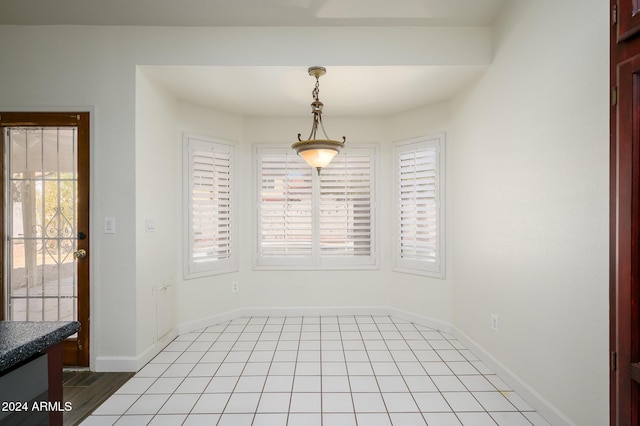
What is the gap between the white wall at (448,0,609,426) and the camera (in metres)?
1.74

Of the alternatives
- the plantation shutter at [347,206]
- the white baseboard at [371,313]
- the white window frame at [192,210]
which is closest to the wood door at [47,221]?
the white baseboard at [371,313]

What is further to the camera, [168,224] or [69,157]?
[168,224]

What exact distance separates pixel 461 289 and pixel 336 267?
4.88ft

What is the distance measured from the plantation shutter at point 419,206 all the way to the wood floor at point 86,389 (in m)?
3.01

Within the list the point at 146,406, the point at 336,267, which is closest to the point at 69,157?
the point at 146,406

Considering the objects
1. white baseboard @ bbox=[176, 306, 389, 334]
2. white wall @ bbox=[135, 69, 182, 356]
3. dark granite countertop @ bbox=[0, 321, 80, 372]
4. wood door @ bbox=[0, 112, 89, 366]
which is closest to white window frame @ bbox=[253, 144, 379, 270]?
white baseboard @ bbox=[176, 306, 389, 334]

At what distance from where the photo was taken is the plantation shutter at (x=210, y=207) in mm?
3684

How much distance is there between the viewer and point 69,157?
9.19 feet

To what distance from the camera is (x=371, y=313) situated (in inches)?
165

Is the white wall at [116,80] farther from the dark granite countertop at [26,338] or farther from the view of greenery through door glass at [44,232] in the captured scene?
the dark granite countertop at [26,338]

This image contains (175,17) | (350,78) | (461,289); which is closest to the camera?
(175,17)

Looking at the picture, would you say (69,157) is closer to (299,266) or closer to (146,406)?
(146,406)

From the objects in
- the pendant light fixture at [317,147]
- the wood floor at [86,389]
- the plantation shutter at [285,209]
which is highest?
the pendant light fixture at [317,147]

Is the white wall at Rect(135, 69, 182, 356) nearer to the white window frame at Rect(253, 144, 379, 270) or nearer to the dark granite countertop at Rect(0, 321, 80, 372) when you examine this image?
the white window frame at Rect(253, 144, 379, 270)
